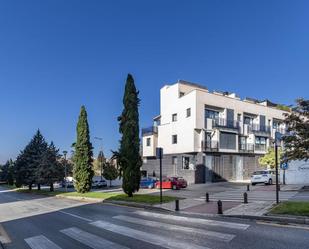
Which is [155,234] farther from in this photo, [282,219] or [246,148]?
[246,148]

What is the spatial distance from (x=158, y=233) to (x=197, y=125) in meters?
35.8

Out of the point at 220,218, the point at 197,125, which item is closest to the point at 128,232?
the point at 220,218

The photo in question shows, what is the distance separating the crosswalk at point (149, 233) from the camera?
9109mm

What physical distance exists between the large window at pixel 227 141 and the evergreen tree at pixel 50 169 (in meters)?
21.9

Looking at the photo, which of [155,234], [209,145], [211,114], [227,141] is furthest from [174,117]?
[155,234]

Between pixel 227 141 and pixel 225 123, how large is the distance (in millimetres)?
2465

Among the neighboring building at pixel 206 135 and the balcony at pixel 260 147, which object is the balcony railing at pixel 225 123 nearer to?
the neighboring building at pixel 206 135

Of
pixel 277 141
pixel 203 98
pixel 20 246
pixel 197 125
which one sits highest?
pixel 203 98

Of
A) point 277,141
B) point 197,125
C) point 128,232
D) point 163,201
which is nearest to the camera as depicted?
point 128,232

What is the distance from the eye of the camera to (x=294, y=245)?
8.17 m

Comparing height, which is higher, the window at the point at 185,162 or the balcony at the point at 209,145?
the balcony at the point at 209,145

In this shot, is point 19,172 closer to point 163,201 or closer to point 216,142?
point 216,142

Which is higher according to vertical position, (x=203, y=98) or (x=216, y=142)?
(x=203, y=98)

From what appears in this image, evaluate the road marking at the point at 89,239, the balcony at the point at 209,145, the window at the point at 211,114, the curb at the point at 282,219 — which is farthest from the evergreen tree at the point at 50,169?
the curb at the point at 282,219
